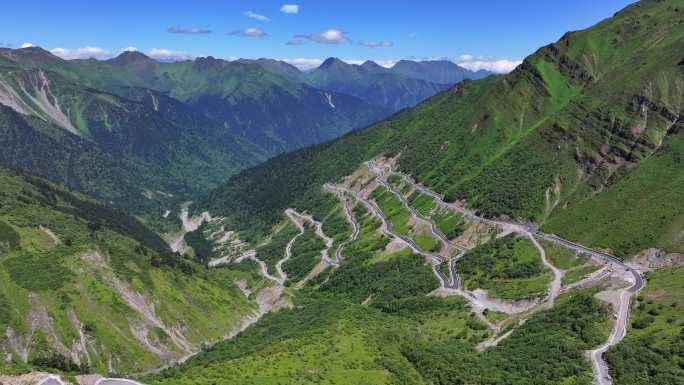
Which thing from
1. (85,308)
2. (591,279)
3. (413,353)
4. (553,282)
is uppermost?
(85,308)

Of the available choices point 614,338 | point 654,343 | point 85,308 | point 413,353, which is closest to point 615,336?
point 614,338

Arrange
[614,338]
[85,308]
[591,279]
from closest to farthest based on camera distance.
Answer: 1. [614,338]
2. [591,279]
3. [85,308]

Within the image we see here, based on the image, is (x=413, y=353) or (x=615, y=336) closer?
(x=615, y=336)

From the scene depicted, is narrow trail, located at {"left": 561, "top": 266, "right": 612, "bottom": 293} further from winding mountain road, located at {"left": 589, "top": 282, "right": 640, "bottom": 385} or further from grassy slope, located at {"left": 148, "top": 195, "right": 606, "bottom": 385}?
winding mountain road, located at {"left": 589, "top": 282, "right": 640, "bottom": 385}

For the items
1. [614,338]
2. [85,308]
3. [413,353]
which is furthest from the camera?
[85,308]

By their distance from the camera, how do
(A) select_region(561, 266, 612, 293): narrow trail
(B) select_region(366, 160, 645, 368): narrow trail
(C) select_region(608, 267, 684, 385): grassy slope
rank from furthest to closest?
(A) select_region(561, 266, 612, 293): narrow trail → (B) select_region(366, 160, 645, 368): narrow trail → (C) select_region(608, 267, 684, 385): grassy slope

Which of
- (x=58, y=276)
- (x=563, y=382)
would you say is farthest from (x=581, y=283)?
(x=58, y=276)

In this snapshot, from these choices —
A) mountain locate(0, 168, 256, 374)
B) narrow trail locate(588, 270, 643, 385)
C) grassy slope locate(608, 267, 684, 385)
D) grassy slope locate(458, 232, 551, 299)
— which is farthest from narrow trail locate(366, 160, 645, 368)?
mountain locate(0, 168, 256, 374)

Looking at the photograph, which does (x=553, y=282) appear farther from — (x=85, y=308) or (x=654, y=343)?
(x=85, y=308)

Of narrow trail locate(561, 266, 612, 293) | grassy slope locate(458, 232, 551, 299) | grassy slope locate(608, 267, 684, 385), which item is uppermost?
grassy slope locate(608, 267, 684, 385)

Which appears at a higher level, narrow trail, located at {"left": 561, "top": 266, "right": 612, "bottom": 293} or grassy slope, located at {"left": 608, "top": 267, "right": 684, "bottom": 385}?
grassy slope, located at {"left": 608, "top": 267, "right": 684, "bottom": 385}
